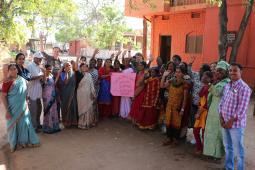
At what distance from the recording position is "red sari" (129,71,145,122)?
280 inches

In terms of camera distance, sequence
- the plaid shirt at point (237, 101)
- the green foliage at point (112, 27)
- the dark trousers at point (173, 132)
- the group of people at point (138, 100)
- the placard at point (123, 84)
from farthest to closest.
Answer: the green foliage at point (112, 27) < the placard at point (123, 84) < the dark trousers at point (173, 132) < the group of people at point (138, 100) < the plaid shirt at point (237, 101)

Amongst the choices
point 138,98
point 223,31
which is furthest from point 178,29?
point 138,98

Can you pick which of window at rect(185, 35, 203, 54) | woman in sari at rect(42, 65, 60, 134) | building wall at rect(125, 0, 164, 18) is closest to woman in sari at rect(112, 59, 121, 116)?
woman in sari at rect(42, 65, 60, 134)

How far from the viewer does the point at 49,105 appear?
682 cm

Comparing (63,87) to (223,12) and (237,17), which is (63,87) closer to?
(223,12)

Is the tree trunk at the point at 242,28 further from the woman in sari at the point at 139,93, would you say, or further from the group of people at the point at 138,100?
the woman in sari at the point at 139,93

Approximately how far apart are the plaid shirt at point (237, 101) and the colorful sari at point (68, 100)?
12.2 ft

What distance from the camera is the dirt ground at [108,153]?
523 centimetres

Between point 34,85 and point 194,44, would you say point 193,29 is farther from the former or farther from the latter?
point 34,85

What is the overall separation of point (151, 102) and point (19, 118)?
2713mm

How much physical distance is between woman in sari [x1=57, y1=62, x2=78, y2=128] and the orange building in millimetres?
4581

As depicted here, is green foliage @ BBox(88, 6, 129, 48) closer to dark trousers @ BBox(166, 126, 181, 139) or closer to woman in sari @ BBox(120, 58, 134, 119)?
woman in sari @ BBox(120, 58, 134, 119)

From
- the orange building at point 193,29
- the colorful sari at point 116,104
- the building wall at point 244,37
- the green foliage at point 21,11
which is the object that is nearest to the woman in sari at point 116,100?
the colorful sari at point 116,104

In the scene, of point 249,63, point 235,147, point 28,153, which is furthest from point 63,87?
point 249,63
